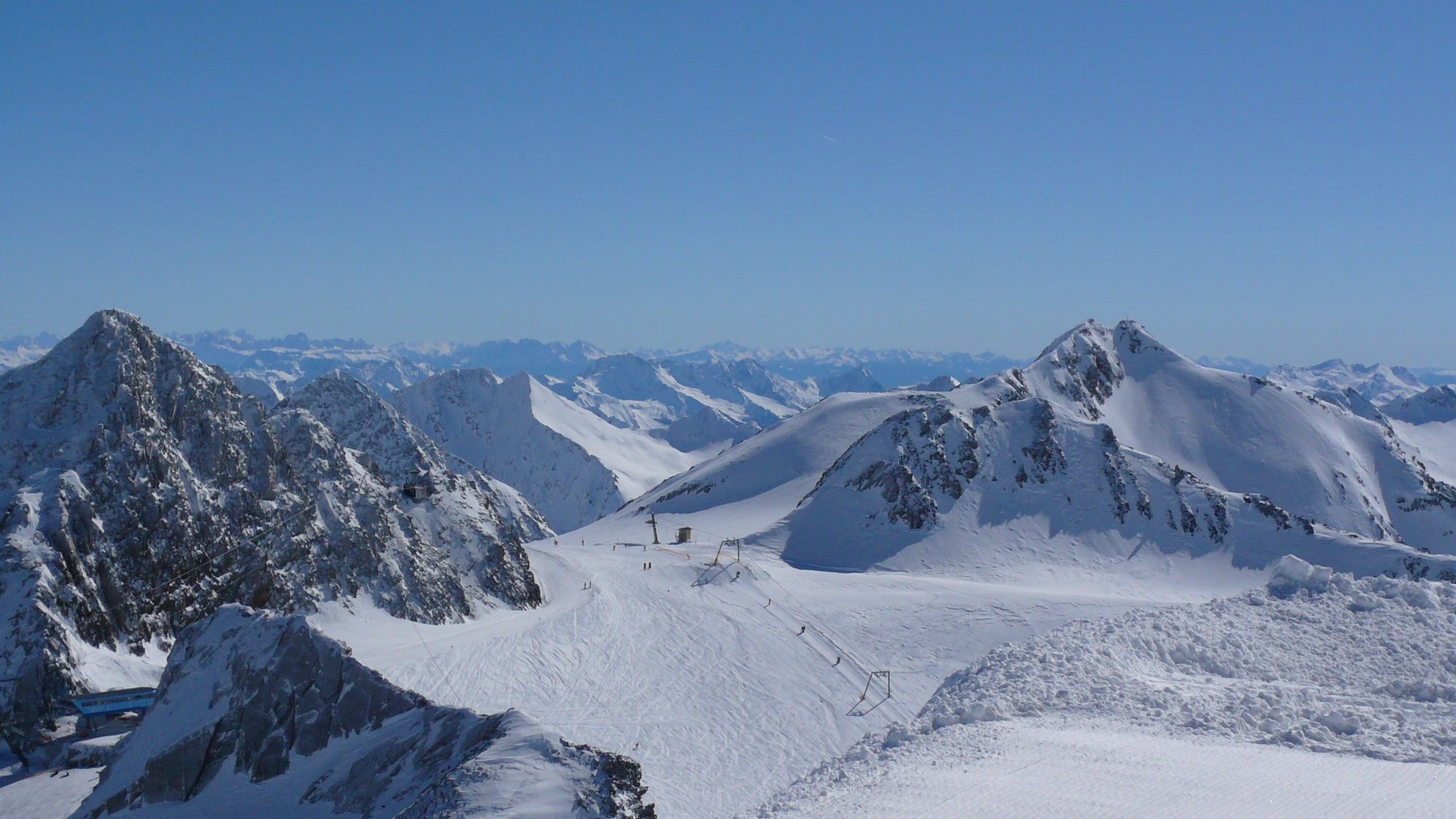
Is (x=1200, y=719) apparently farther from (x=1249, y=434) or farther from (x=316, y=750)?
(x=1249, y=434)

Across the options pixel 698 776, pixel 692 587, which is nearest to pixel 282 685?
pixel 698 776

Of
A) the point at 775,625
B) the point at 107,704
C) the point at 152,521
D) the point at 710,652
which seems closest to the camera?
the point at 107,704

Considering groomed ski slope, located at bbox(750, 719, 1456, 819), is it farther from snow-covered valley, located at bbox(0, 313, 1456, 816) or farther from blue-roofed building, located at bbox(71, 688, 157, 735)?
blue-roofed building, located at bbox(71, 688, 157, 735)

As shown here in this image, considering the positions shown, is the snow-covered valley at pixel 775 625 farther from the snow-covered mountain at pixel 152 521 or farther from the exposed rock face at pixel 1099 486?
the exposed rock face at pixel 1099 486

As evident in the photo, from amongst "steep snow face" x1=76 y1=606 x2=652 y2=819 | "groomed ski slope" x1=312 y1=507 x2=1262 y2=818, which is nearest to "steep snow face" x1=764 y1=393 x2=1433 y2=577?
"groomed ski slope" x1=312 y1=507 x2=1262 y2=818

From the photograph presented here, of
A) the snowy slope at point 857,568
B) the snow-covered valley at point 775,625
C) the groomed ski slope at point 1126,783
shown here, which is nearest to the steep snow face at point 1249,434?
the snowy slope at point 857,568

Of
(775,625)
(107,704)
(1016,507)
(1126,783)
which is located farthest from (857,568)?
(1126,783)
